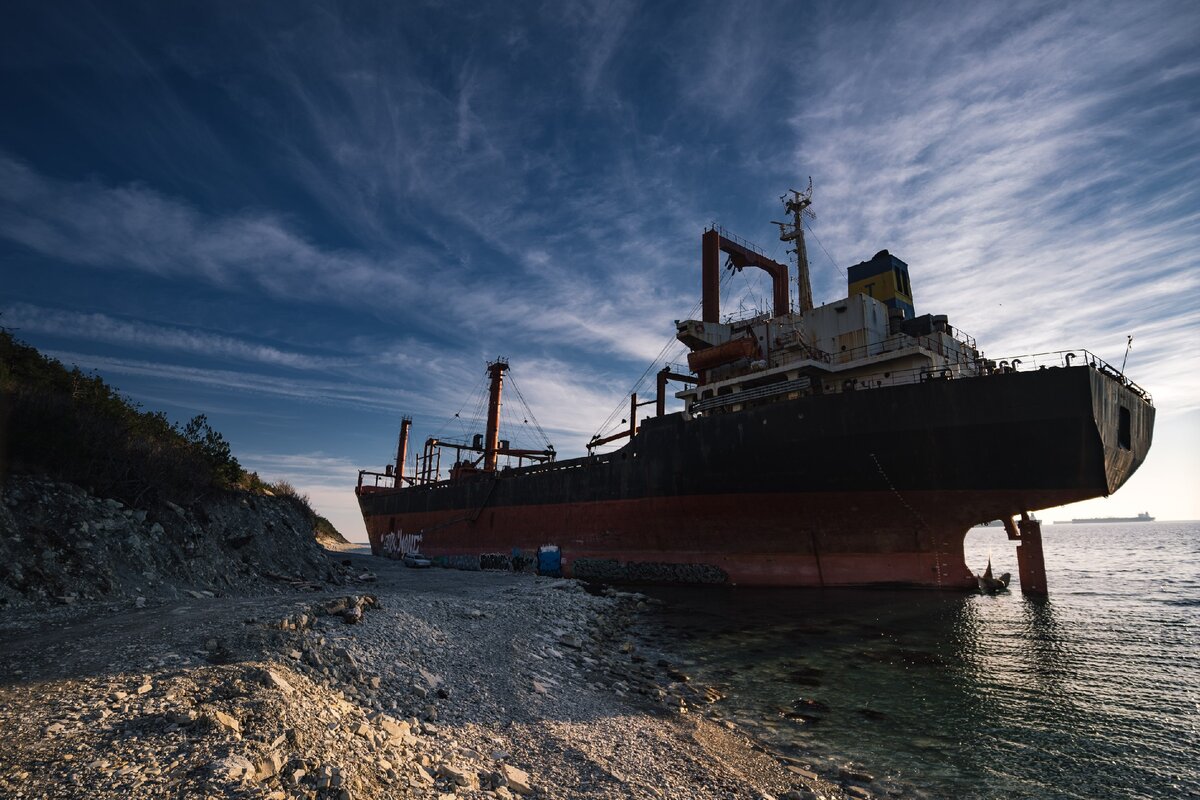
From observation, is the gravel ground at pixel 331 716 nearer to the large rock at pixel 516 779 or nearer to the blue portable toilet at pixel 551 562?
the large rock at pixel 516 779

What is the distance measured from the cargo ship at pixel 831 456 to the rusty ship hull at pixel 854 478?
51 mm

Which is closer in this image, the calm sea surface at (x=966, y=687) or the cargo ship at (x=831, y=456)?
the calm sea surface at (x=966, y=687)

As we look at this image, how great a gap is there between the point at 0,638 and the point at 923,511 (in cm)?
2210

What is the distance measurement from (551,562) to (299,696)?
966 inches

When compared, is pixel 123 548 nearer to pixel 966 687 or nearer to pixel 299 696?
pixel 299 696

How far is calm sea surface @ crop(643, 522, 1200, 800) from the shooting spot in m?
6.45

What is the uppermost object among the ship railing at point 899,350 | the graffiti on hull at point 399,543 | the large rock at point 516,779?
the ship railing at point 899,350

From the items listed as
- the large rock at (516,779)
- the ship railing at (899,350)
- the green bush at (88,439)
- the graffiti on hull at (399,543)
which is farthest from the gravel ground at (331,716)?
the graffiti on hull at (399,543)

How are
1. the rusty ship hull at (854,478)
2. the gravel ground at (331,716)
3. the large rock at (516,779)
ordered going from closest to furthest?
the gravel ground at (331,716), the large rock at (516,779), the rusty ship hull at (854,478)

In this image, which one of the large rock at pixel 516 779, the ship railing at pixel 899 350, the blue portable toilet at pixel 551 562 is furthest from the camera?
the blue portable toilet at pixel 551 562

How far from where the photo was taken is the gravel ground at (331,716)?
11.9 feet

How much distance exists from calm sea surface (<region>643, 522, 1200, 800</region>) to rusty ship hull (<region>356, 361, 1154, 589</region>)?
276 cm

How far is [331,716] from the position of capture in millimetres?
4879

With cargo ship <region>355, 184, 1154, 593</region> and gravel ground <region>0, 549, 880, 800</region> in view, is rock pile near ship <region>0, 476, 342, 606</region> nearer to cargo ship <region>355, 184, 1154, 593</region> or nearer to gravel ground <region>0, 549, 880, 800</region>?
gravel ground <region>0, 549, 880, 800</region>
